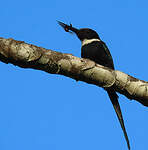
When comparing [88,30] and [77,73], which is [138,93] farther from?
[88,30]

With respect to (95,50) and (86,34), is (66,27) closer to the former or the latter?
(95,50)

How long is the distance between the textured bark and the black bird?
1.02m

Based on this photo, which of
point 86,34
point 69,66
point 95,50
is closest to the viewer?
point 69,66

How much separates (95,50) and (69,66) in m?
1.90

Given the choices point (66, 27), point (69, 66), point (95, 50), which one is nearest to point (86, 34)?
point (95, 50)

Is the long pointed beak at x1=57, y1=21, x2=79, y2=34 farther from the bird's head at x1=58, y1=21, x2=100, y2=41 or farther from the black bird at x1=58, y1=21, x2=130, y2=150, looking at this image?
the bird's head at x1=58, y1=21, x2=100, y2=41

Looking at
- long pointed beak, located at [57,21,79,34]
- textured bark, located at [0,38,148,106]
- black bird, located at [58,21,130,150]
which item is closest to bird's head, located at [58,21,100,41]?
black bird, located at [58,21,130,150]

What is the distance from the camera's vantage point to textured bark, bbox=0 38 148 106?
86.1 inches

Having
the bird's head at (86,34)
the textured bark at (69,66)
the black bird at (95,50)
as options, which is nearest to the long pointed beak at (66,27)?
the black bird at (95,50)

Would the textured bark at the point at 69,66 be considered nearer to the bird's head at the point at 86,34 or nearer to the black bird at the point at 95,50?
the black bird at the point at 95,50

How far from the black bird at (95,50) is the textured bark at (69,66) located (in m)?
1.02

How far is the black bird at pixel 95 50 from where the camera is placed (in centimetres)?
355

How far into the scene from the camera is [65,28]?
374 centimetres

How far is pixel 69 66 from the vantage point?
2312 mm
